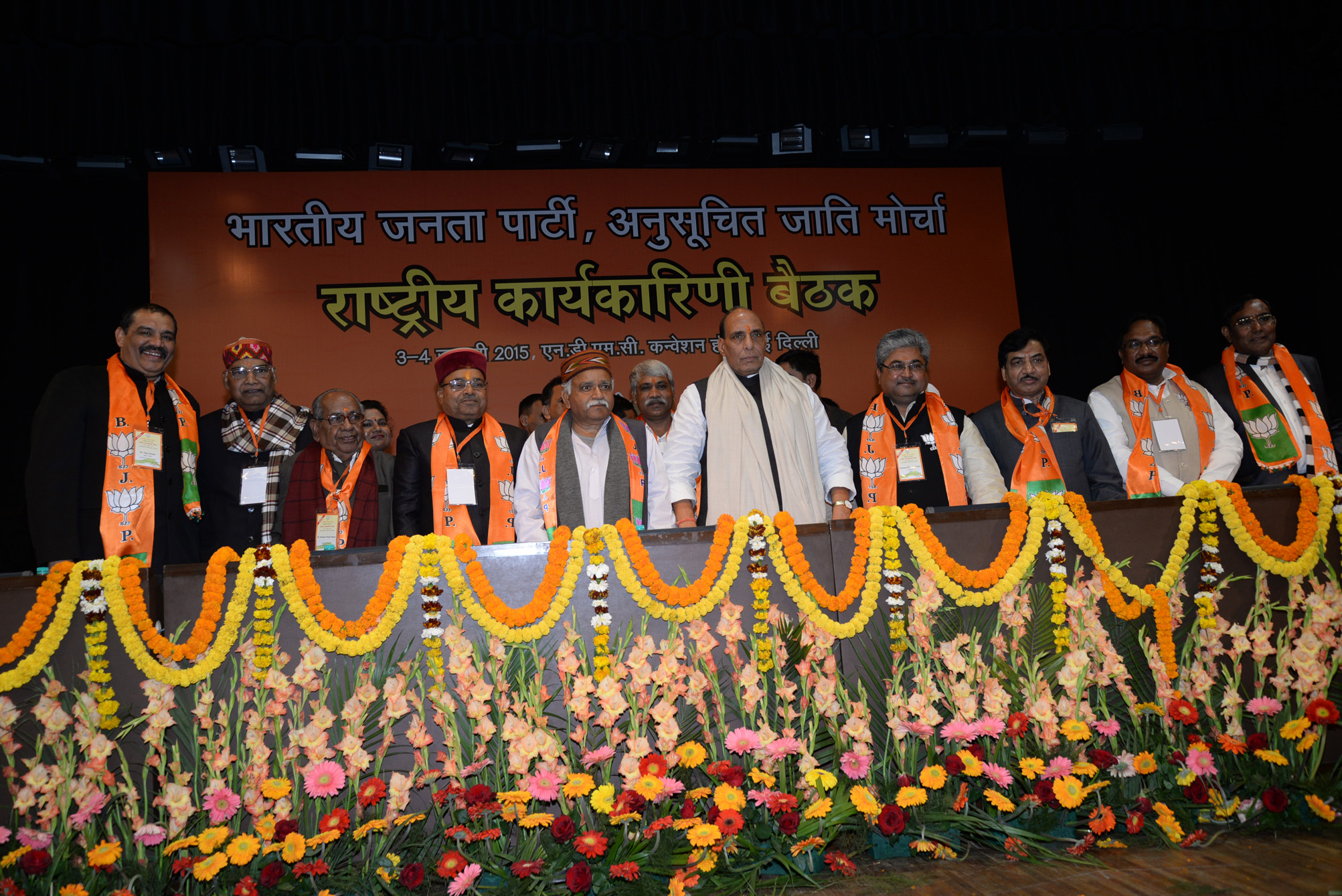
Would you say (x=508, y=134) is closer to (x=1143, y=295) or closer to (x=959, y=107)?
(x=959, y=107)

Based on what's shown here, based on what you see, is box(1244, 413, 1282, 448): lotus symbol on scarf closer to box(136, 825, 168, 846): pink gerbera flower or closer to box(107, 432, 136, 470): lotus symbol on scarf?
box(136, 825, 168, 846): pink gerbera flower

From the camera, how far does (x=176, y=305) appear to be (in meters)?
5.20

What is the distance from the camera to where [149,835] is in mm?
2020

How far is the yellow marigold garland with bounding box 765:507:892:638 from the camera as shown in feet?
7.71

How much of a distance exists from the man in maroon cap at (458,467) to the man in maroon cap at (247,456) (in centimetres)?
45

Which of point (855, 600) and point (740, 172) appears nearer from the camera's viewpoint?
point (855, 600)

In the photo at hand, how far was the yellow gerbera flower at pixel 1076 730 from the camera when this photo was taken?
214 cm


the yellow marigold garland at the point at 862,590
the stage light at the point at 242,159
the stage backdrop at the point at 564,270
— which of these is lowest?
the yellow marigold garland at the point at 862,590

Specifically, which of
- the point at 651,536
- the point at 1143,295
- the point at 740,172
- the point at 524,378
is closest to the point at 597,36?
the point at 740,172

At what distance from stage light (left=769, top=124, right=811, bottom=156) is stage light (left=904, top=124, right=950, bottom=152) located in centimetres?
64

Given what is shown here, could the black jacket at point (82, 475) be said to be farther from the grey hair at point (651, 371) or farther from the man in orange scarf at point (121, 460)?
the grey hair at point (651, 371)

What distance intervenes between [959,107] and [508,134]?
2.53 m

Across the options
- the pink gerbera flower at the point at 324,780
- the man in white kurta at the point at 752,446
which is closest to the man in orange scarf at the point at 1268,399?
the man in white kurta at the point at 752,446

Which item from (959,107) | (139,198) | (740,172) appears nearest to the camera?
(959,107)
